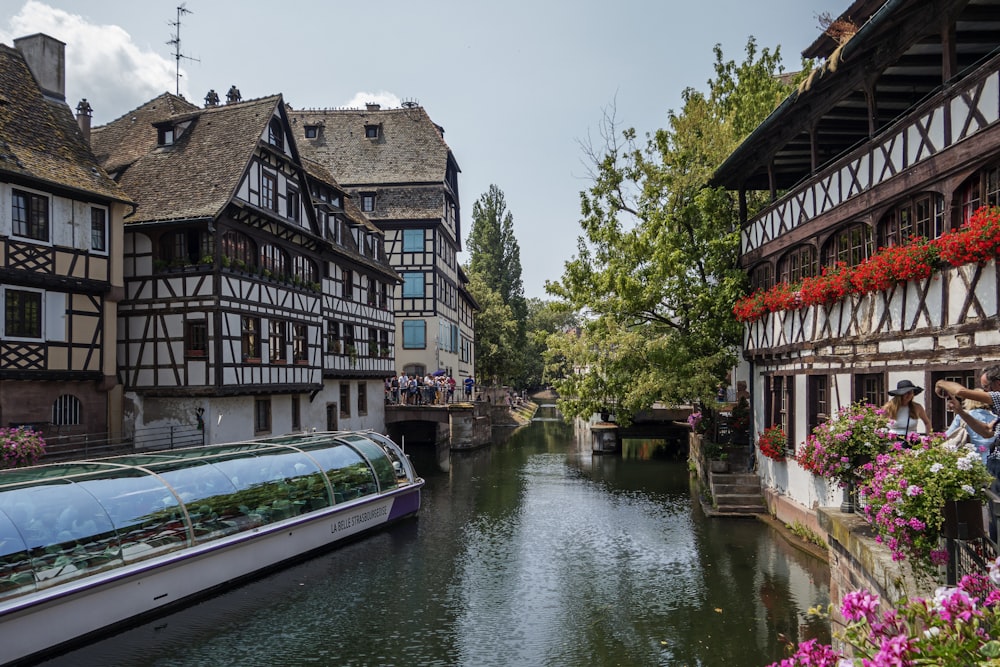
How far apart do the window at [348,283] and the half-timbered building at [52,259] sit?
1128 centimetres

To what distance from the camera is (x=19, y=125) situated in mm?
20344

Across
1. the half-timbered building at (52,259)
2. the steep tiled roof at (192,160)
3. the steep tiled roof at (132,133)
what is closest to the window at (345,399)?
the half-timbered building at (52,259)

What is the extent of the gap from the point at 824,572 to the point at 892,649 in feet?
39.3

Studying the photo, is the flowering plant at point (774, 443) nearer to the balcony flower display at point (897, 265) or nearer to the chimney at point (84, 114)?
the balcony flower display at point (897, 265)

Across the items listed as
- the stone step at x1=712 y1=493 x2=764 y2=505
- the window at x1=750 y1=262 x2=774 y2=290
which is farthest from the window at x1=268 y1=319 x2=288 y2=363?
the window at x1=750 y1=262 x2=774 y2=290

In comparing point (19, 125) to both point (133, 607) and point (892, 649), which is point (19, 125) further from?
point (892, 649)

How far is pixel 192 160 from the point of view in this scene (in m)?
25.1

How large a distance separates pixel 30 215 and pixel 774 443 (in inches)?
755

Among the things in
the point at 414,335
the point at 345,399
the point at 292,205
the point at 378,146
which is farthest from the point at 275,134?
the point at 378,146

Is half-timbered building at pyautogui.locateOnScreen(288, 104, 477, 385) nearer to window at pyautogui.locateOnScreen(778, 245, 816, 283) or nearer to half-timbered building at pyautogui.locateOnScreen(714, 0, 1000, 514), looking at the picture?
half-timbered building at pyautogui.locateOnScreen(714, 0, 1000, 514)

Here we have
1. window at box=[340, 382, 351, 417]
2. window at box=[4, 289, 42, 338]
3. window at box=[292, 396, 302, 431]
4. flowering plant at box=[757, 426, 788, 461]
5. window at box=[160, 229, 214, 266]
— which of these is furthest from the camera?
window at box=[340, 382, 351, 417]

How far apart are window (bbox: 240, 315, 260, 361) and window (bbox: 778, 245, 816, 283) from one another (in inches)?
622

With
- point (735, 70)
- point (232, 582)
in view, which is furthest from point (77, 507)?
point (735, 70)

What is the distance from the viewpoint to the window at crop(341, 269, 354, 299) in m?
33.4
